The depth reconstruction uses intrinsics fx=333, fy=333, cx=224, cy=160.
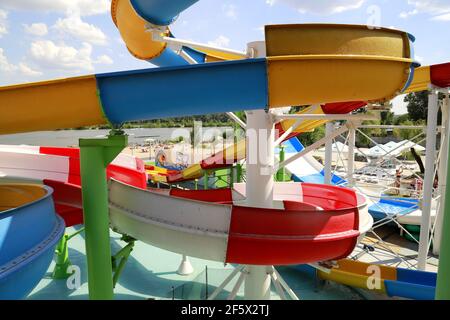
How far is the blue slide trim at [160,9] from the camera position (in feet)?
11.0

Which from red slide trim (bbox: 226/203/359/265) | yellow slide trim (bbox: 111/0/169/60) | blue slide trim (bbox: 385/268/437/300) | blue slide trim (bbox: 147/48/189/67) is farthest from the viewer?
blue slide trim (bbox: 385/268/437/300)

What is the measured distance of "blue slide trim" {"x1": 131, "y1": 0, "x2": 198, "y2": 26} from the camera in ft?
11.0

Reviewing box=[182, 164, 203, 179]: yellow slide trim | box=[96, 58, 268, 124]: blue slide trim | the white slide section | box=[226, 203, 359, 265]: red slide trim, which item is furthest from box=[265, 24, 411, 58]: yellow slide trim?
the white slide section

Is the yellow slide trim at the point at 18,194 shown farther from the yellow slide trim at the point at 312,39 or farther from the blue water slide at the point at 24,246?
the yellow slide trim at the point at 312,39

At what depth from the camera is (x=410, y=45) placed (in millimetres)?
3018

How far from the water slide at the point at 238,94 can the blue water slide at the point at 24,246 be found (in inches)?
4.3

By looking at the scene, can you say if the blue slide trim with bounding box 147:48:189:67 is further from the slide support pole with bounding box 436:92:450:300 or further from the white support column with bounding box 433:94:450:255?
the white support column with bounding box 433:94:450:255

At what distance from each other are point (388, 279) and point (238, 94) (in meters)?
6.20

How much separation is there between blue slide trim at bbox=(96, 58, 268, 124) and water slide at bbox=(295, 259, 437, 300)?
4929 millimetres

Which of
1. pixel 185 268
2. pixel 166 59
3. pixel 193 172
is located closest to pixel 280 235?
pixel 166 59
